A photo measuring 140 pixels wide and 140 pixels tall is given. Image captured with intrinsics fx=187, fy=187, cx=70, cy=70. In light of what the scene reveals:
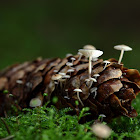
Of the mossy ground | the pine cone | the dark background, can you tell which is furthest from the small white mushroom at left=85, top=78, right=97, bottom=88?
the dark background

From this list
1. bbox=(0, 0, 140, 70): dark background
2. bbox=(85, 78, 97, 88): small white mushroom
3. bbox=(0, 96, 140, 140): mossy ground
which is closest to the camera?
bbox=(0, 96, 140, 140): mossy ground

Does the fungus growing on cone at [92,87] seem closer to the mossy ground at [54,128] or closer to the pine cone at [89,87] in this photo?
the pine cone at [89,87]

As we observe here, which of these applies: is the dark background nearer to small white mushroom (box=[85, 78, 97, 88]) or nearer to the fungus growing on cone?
the fungus growing on cone

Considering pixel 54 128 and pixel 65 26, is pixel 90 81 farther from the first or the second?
pixel 65 26

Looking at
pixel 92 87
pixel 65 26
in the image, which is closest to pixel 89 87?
pixel 92 87

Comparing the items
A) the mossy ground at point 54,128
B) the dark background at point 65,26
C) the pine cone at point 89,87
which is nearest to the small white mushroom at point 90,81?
the pine cone at point 89,87

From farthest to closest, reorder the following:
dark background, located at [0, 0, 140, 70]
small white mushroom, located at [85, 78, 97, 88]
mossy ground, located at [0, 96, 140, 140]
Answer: dark background, located at [0, 0, 140, 70] < small white mushroom, located at [85, 78, 97, 88] < mossy ground, located at [0, 96, 140, 140]

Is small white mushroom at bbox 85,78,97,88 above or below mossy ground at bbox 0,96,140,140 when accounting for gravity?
above
